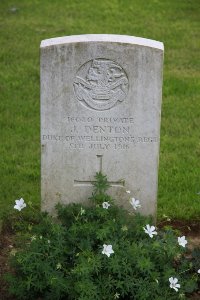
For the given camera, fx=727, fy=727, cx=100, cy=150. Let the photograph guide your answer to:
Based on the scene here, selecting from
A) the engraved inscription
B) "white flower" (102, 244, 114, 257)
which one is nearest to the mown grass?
the engraved inscription

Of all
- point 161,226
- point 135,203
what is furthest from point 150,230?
point 161,226

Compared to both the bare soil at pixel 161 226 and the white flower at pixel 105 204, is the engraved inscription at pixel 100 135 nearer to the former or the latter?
the white flower at pixel 105 204

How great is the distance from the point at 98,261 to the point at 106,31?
270 inches

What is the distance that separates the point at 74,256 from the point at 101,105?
111cm

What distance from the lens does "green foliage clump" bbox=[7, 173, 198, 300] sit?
15.2ft

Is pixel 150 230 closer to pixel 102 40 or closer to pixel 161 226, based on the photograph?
pixel 161 226

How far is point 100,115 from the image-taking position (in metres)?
5.25

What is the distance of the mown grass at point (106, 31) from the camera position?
6.63m

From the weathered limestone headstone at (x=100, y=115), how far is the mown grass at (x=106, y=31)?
2.72 feet

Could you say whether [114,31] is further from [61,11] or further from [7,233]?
[7,233]

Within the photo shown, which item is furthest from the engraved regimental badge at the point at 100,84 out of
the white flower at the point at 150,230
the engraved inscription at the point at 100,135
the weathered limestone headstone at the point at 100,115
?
the white flower at the point at 150,230

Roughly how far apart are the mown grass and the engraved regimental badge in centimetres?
135

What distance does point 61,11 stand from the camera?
40.9 feet

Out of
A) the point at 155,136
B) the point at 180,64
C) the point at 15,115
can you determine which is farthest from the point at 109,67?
the point at 180,64
